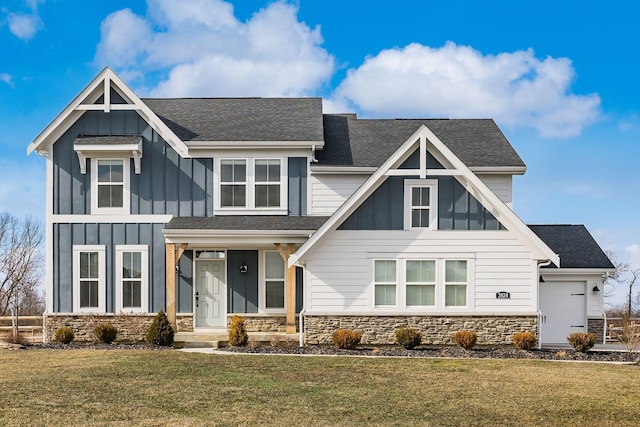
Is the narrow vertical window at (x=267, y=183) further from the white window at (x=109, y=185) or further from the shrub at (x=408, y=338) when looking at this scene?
the shrub at (x=408, y=338)

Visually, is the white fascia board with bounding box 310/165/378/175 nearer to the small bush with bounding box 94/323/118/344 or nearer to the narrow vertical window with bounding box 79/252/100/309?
the narrow vertical window with bounding box 79/252/100/309

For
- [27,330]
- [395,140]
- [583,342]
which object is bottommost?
[27,330]

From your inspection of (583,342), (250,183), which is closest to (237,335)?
(250,183)

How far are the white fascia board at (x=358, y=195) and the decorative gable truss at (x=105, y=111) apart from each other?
551cm

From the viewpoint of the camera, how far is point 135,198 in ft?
76.2

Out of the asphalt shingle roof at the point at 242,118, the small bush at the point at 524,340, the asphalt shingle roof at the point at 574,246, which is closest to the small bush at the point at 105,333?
the asphalt shingle roof at the point at 242,118

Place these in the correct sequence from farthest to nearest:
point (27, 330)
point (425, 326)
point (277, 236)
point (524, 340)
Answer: point (27, 330)
point (277, 236)
point (425, 326)
point (524, 340)

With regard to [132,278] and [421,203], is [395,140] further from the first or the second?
[132,278]

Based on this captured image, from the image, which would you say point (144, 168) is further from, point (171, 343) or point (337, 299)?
point (337, 299)

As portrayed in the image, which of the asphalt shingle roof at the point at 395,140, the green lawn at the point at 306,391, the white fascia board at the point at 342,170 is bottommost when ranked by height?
the green lawn at the point at 306,391

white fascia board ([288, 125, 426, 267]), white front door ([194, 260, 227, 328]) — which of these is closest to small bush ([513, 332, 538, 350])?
white fascia board ([288, 125, 426, 267])

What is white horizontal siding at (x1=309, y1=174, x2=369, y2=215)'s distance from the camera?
77.2 ft

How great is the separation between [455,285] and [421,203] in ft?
8.40

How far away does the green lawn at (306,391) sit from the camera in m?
Answer: 12.0
